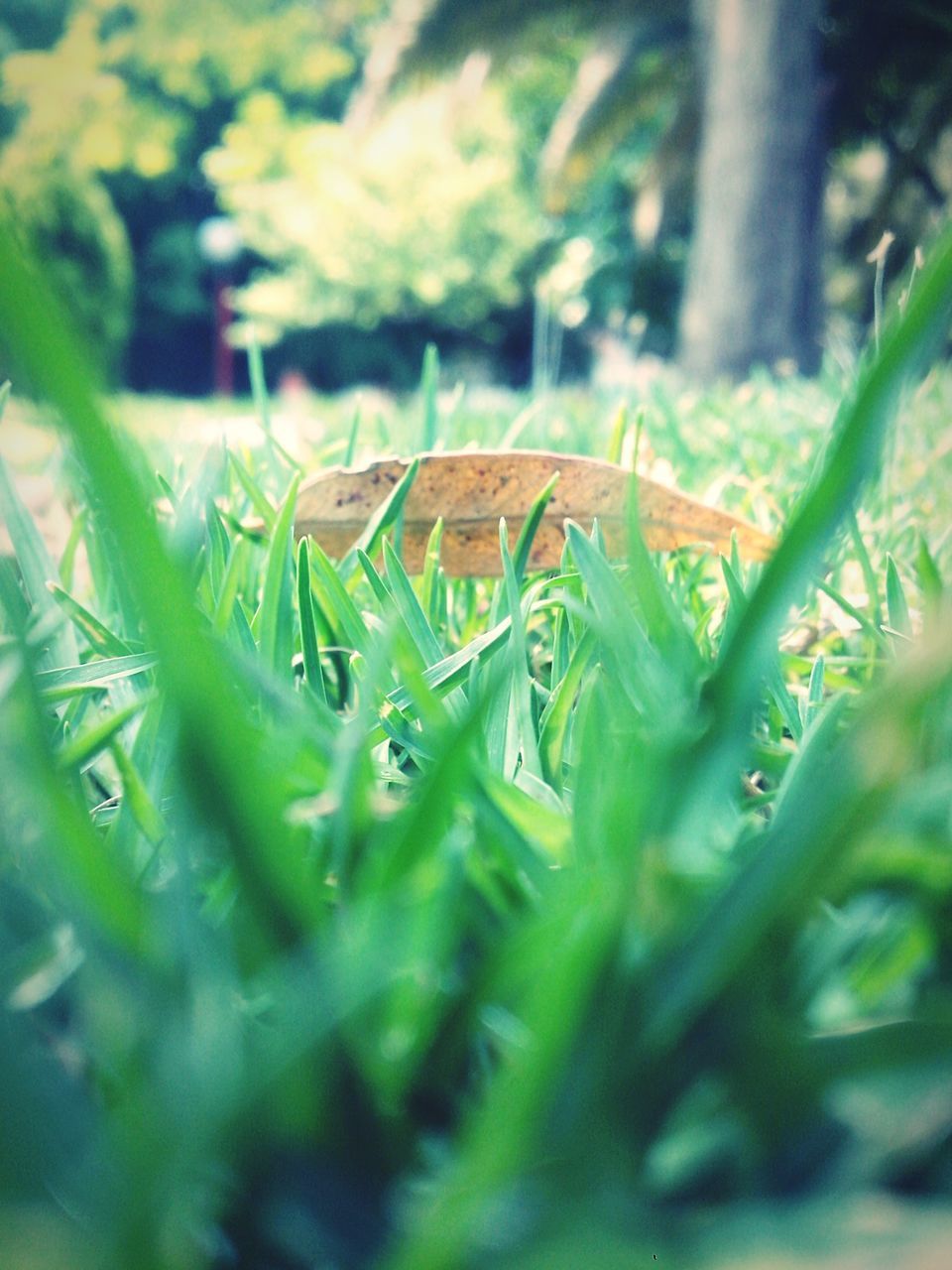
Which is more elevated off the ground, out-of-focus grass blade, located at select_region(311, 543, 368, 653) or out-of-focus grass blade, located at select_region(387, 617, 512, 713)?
out-of-focus grass blade, located at select_region(311, 543, 368, 653)

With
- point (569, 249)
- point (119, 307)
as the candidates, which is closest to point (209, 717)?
point (119, 307)

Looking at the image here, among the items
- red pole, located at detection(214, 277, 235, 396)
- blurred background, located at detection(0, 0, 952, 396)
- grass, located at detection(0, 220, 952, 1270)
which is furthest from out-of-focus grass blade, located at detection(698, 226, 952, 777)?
red pole, located at detection(214, 277, 235, 396)

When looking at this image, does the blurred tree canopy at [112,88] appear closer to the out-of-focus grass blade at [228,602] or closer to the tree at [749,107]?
the tree at [749,107]

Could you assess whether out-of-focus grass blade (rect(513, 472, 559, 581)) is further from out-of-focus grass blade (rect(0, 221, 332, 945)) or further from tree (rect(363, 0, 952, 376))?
tree (rect(363, 0, 952, 376))

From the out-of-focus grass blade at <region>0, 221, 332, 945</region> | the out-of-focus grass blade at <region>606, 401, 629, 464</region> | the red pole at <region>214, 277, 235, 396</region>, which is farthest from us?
the red pole at <region>214, 277, 235, 396</region>

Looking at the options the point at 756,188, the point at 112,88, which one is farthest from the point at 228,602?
the point at 112,88

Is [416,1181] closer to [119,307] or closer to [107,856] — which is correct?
[107,856]

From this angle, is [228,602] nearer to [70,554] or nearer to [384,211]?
[70,554]
